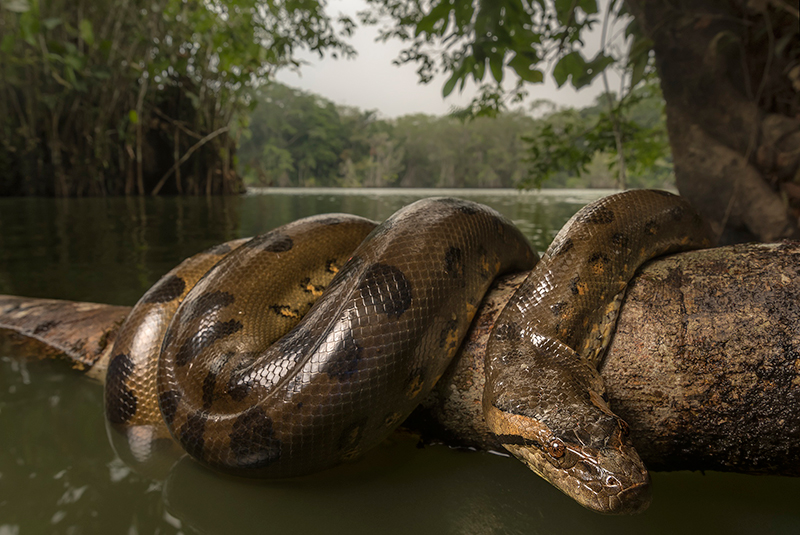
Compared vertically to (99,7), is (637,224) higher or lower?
lower

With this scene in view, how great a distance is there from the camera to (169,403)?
6.43 feet

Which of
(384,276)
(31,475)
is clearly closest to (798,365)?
(384,276)

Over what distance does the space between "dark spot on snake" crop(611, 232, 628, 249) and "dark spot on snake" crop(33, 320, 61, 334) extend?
4043 millimetres

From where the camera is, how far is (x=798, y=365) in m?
1.70

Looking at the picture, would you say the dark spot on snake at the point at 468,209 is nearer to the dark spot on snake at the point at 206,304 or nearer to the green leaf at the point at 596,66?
the green leaf at the point at 596,66

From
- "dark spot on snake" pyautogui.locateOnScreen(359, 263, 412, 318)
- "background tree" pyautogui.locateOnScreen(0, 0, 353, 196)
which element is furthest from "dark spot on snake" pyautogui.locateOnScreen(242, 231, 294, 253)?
"background tree" pyautogui.locateOnScreen(0, 0, 353, 196)

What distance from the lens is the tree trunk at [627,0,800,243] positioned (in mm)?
3850

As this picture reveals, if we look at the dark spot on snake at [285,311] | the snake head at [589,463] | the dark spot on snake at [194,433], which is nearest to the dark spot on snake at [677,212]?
the snake head at [589,463]

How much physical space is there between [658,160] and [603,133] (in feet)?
4.81

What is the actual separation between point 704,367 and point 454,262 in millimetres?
1111

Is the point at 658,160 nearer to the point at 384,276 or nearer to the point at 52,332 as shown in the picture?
the point at 384,276

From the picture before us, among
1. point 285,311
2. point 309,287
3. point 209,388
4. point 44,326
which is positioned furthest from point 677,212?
point 44,326

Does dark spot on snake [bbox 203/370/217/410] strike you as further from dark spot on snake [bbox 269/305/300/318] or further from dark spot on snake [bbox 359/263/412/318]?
dark spot on snake [bbox 359/263/412/318]

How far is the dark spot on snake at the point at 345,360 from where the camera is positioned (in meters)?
1.73
